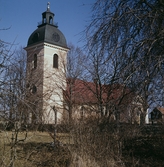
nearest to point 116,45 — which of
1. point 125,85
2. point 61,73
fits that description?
point 125,85

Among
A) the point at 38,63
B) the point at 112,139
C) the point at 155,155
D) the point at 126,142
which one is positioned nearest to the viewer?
the point at 112,139

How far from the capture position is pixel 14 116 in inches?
202

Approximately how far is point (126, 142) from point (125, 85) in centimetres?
419

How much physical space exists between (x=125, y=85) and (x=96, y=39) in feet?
4.26

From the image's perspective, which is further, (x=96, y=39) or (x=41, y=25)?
(x=41, y=25)

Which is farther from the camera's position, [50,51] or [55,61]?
[55,61]

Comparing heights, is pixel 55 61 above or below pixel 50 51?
below

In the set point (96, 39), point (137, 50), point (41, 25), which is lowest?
point (137, 50)

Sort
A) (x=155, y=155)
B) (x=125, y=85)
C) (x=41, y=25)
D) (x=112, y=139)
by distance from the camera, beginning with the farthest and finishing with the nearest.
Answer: (x=41, y=25)
(x=155, y=155)
(x=112, y=139)
(x=125, y=85)

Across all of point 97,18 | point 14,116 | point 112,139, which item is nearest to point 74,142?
point 112,139

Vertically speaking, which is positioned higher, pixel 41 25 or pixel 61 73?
pixel 41 25

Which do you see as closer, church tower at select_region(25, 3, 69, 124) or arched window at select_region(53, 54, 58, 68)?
church tower at select_region(25, 3, 69, 124)

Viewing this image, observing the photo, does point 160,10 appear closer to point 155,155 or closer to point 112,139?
point 112,139

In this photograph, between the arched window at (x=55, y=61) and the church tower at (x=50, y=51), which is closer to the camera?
the church tower at (x=50, y=51)
